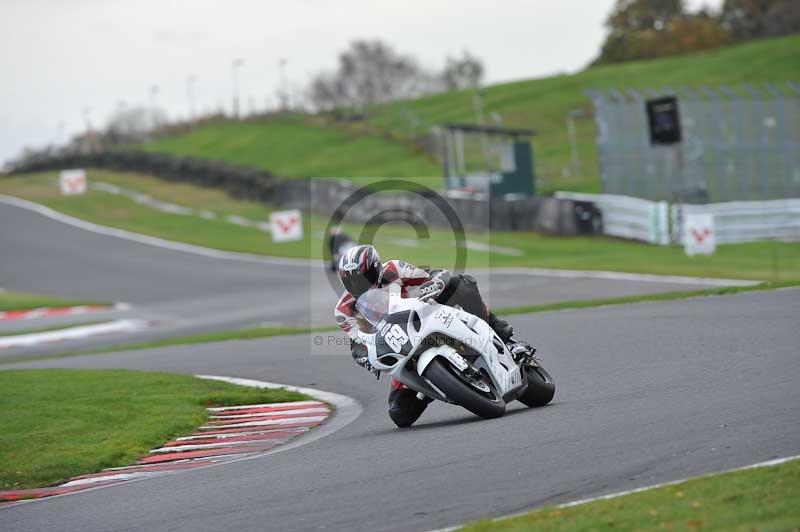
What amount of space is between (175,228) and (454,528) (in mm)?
44105

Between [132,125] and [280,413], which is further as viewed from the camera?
Answer: [132,125]

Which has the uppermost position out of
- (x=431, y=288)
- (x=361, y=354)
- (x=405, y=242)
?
A: (x=431, y=288)

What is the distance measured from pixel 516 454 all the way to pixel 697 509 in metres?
2.06

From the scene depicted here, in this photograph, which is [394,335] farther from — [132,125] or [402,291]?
[132,125]

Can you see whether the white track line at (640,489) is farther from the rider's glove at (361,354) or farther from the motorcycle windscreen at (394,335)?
the rider's glove at (361,354)

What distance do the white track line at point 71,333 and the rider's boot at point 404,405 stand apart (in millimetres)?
17768

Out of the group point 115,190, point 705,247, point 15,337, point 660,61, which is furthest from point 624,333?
point 660,61

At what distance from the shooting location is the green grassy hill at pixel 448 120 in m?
60.0

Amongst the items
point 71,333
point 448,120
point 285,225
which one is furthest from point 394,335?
point 448,120

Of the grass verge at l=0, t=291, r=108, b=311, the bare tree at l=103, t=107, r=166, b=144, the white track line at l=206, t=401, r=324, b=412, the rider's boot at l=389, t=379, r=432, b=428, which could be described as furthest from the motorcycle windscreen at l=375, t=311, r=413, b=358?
the bare tree at l=103, t=107, r=166, b=144

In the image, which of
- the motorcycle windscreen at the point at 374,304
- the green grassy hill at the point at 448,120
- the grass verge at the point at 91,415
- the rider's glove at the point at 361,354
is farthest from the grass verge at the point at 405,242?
the motorcycle windscreen at the point at 374,304

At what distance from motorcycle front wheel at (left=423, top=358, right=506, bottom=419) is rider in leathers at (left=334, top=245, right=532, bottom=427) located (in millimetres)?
548

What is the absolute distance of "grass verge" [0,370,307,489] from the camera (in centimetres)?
1011

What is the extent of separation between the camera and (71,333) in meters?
27.9
